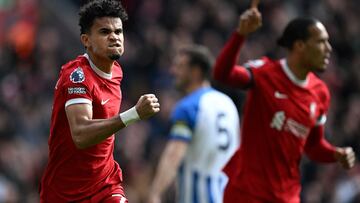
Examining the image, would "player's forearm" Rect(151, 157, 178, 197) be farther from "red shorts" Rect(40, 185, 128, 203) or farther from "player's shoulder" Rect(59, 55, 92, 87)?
"player's shoulder" Rect(59, 55, 92, 87)

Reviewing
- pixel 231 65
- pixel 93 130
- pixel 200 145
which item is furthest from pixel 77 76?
pixel 200 145

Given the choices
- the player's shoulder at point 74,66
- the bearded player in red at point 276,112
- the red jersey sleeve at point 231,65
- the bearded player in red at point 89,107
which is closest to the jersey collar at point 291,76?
the bearded player in red at point 276,112

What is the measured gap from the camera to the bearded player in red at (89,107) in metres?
7.41

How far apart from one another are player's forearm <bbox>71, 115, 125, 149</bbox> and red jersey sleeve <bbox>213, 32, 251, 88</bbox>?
180 cm

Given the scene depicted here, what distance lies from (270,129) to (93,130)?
228 cm

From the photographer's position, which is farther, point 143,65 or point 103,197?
point 143,65

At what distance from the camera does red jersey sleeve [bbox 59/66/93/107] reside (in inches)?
287

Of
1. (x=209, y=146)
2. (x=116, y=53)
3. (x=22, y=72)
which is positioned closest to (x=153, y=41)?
(x=22, y=72)

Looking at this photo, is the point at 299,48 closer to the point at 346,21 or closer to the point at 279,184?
the point at 279,184

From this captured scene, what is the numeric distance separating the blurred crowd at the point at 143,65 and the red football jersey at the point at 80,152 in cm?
618

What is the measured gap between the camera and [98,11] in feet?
24.9

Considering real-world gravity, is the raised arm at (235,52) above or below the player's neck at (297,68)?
above

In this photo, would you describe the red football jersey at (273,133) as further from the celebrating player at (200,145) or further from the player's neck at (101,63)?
the player's neck at (101,63)

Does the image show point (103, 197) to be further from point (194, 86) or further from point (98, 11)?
point (194, 86)
